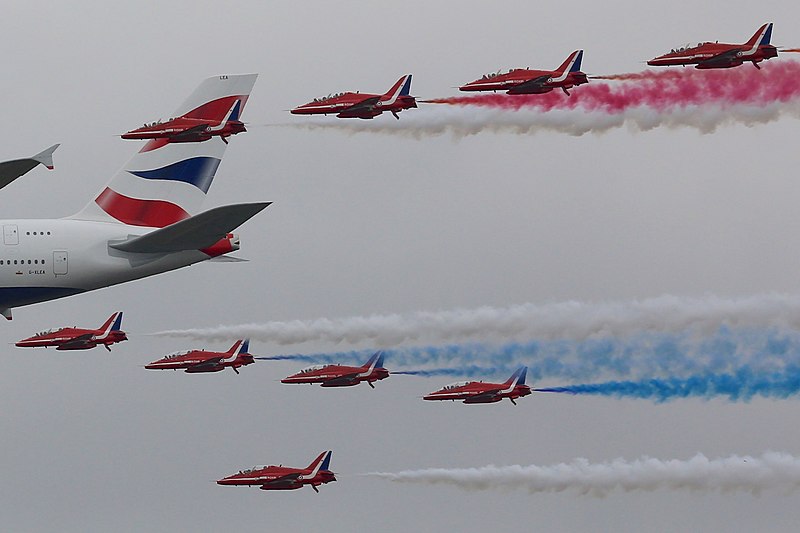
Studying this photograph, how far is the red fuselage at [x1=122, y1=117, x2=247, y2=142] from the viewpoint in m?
74.3

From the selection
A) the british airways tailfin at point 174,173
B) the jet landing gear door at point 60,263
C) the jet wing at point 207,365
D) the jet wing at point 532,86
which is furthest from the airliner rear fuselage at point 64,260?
the jet wing at point 207,365

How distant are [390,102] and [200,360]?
70.4ft

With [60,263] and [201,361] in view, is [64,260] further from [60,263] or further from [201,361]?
[201,361]

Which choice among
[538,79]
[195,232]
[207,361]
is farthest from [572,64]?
[207,361]

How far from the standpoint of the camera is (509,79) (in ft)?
227

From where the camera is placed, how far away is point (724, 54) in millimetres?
66000

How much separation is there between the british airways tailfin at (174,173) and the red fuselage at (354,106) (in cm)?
598

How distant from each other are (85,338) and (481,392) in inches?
662

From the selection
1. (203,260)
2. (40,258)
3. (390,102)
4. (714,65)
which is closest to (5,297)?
(40,258)

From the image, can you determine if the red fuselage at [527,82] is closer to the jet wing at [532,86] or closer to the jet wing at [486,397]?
the jet wing at [532,86]

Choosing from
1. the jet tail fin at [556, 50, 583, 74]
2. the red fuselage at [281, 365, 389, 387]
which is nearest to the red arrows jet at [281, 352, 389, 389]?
the red fuselage at [281, 365, 389, 387]

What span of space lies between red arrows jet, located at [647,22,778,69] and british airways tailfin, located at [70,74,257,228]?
57.0 ft

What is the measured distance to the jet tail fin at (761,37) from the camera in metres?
65.4

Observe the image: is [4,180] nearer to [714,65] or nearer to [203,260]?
[203,260]
